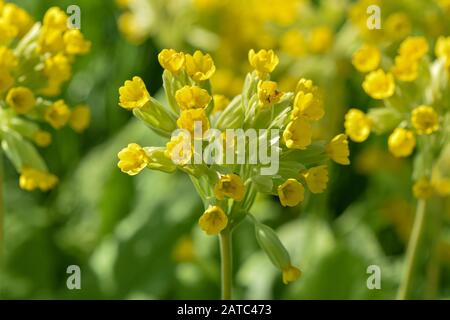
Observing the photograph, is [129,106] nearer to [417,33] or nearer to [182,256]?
[182,256]

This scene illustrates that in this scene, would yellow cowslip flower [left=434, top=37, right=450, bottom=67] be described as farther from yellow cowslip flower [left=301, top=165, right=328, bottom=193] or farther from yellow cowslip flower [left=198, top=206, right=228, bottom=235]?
yellow cowslip flower [left=198, top=206, right=228, bottom=235]

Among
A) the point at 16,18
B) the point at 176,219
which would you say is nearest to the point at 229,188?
the point at 16,18

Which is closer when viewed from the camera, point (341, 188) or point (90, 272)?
point (90, 272)

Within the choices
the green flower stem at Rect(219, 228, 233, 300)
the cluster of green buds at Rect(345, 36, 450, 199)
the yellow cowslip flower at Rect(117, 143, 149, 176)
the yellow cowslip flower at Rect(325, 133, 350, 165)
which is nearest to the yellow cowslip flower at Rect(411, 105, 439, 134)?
the cluster of green buds at Rect(345, 36, 450, 199)

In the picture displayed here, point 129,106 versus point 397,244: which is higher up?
point 129,106

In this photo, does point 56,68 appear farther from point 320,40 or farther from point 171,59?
point 320,40
